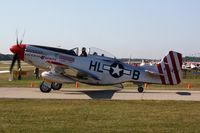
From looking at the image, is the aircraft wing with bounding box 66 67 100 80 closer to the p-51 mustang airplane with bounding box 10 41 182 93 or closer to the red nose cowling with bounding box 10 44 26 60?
the p-51 mustang airplane with bounding box 10 41 182 93

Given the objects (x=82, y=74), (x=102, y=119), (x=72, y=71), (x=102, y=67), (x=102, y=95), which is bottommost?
(x=102, y=95)

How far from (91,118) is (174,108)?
13.1 ft

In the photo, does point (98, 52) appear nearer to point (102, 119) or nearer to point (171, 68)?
point (171, 68)

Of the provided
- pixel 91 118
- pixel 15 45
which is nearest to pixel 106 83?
pixel 15 45

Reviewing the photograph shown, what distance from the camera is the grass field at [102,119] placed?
9133mm

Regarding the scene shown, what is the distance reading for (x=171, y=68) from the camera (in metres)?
21.6

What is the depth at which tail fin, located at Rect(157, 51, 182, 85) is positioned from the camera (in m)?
21.5

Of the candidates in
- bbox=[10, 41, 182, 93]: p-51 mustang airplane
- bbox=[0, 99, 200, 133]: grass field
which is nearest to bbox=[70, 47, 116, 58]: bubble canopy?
bbox=[10, 41, 182, 93]: p-51 mustang airplane

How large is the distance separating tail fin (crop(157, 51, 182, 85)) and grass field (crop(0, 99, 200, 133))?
7960 millimetres

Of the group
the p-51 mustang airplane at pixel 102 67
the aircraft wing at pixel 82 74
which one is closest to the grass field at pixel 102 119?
the aircraft wing at pixel 82 74

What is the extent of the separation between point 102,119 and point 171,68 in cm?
1179

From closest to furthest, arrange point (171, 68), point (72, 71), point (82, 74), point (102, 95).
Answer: point (102, 95) → point (72, 71) → point (82, 74) → point (171, 68)

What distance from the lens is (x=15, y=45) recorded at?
22094 millimetres

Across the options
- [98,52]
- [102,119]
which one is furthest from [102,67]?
[102,119]
